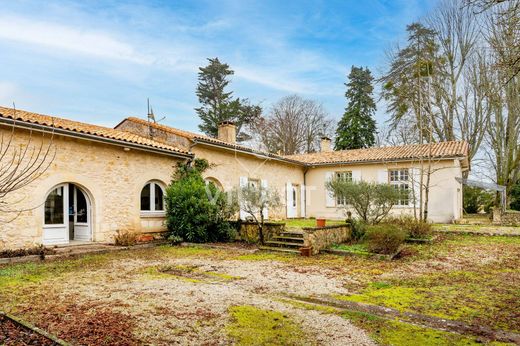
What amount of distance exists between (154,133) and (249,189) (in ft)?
20.3

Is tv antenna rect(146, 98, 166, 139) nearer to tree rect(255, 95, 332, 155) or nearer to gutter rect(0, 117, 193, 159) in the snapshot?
gutter rect(0, 117, 193, 159)

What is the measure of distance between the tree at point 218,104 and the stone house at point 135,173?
16.6 meters

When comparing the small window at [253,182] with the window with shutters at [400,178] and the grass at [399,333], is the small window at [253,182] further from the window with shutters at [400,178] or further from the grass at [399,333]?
the grass at [399,333]

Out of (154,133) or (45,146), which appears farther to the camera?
(154,133)

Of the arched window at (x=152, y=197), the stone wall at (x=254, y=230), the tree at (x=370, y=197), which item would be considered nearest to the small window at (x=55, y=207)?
the arched window at (x=152, y=197)

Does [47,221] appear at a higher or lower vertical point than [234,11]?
lower

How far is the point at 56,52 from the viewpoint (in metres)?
11.5

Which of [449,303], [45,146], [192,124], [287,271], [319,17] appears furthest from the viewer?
[192,124]

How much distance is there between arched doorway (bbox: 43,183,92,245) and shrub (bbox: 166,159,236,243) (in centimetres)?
261

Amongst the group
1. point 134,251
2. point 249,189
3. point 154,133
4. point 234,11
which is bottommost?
point 134,251

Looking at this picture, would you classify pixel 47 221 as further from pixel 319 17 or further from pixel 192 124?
pixel 192 124

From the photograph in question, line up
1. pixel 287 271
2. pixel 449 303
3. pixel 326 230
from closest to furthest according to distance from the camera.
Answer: pixel 449 303, pixel 287 271, pixel 326 230

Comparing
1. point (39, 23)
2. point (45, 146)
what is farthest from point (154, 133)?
point (39, 23)

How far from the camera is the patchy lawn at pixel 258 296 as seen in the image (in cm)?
396
